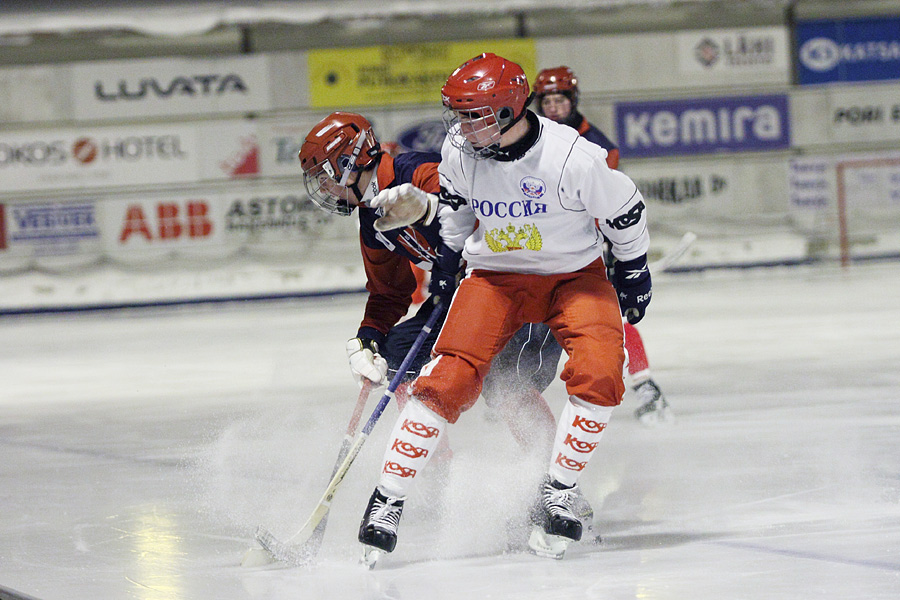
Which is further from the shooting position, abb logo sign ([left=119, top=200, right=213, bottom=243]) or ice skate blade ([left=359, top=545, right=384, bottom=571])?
abb logo sign ([left=119, top=200, right=213, bottom=243])

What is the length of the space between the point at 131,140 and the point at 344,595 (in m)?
10.4

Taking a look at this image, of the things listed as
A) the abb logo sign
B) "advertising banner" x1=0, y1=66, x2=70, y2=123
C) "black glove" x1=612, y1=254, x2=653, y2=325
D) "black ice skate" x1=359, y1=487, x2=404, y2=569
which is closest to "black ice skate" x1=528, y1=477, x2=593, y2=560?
"black ice skate" x1=359, y1=487, x2=404, y2=569

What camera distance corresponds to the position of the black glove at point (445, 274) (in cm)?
319

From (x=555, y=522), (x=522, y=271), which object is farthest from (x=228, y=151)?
(x=555, y=522)

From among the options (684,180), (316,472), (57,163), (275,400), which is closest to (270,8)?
(57,163)

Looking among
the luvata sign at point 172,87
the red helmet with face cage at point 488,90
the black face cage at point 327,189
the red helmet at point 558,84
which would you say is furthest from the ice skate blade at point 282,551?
the luvata sign at point 172,87

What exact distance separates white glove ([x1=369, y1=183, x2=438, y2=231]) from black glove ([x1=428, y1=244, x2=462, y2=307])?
0.66 feet

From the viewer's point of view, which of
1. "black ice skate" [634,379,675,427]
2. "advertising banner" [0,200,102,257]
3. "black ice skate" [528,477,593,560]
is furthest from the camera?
"advertising banner" [0,200,102,257]

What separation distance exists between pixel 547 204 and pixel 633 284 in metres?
0.35

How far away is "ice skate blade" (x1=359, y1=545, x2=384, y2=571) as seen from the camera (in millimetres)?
2796

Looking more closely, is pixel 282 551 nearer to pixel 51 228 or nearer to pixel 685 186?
pixel 51 228

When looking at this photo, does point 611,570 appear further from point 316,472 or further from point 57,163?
point 57,163

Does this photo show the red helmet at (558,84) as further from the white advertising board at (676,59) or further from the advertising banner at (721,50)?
the advertising banner at (721,50)

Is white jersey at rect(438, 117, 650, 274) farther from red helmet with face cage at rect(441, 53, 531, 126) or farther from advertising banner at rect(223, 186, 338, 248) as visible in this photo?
advertising banner at rect(223, 186, 338, 248)
